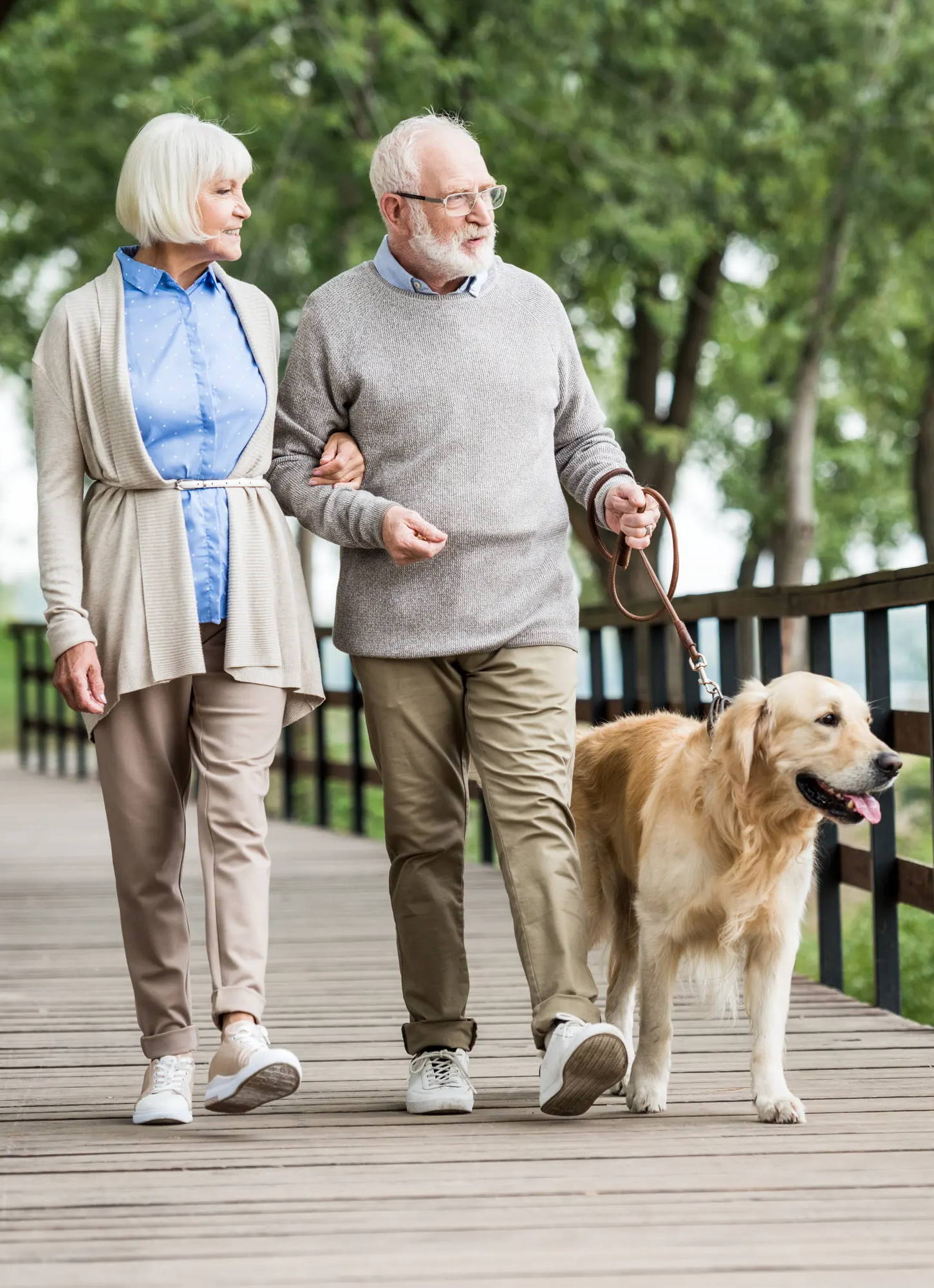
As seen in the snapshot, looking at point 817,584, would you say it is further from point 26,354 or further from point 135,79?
point 26,354

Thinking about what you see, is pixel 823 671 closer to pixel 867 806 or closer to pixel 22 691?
pixel 867 806

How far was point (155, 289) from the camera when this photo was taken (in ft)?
10.5

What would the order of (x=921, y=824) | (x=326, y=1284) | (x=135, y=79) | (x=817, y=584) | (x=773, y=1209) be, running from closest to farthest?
(x=326, y=1284)
(x=773, y=1209)
(x=817, y=584)
(x=921, y=824)
(x=135, y=79)

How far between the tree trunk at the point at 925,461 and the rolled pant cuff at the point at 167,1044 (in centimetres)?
1325

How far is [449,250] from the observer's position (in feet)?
10.7

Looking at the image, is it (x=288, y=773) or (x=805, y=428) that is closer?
(x=288, y=773)

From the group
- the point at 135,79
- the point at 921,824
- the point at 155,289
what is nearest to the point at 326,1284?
the point at 155,289

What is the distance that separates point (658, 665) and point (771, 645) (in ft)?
3.95

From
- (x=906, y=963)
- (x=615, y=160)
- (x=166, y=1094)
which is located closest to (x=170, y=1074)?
(x=166, y=1094)

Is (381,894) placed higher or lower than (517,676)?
lower

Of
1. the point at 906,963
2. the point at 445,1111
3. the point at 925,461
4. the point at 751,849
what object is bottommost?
the point at 906,963

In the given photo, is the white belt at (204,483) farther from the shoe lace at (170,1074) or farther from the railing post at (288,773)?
the railing post at (288,773)

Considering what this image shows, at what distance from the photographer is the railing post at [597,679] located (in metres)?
6.96

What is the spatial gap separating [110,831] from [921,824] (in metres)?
7.37
